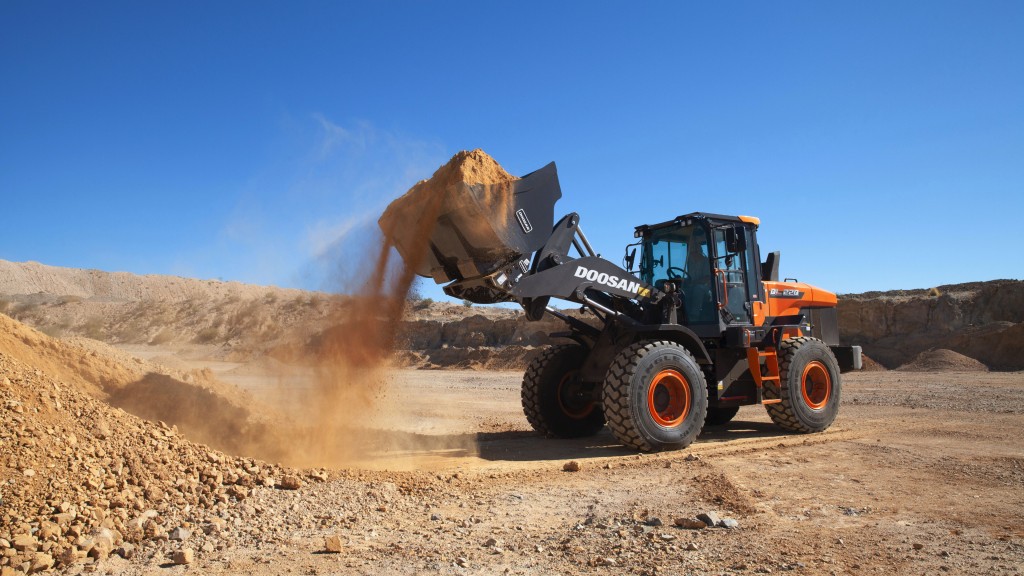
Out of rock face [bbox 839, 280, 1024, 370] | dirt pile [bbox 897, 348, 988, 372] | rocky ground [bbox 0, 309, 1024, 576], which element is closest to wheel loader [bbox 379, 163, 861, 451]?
rocky ground [bbox 0, 309, 1024, 576]

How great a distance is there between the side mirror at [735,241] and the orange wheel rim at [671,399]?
203cm

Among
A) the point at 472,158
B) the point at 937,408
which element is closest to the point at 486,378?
the point at 937,408

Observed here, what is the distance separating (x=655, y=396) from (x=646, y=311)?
1.35 metres

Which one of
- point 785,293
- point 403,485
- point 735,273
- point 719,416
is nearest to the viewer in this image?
point 403,485

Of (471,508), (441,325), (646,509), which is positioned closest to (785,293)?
(646,509)

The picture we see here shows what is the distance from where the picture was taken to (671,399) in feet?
26.9

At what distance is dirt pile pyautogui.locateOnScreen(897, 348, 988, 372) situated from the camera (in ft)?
72.8

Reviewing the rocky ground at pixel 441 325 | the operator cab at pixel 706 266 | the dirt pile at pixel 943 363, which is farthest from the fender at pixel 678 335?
the dirt pile at pixel 943 363

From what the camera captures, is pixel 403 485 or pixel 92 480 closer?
pixel 92 480

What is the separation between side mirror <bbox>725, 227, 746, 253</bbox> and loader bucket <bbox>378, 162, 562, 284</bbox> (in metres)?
2.89

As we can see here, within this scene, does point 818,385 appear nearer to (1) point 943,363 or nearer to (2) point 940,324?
(1) point 943,363

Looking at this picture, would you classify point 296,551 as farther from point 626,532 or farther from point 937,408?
point 937,408

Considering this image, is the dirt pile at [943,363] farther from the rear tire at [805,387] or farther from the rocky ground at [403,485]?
the rear tire at [805,387]

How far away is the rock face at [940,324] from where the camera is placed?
24.4m
